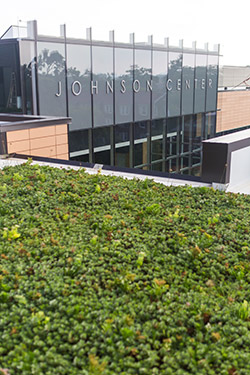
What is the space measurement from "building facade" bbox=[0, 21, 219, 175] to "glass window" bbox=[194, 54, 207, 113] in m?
0.06

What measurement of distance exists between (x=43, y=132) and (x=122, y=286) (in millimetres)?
10853

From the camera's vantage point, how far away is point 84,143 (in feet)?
64.8

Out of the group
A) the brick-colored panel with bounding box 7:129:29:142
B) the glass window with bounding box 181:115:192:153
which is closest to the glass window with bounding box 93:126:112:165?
the brick-colored panel with bounding box 7:129:29:142

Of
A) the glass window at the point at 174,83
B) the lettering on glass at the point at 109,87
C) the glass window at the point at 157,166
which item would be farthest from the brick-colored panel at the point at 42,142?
the glass window at the point at 174,83

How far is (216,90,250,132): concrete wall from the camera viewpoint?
30.8 meters

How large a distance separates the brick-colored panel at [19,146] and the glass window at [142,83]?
9295 millimetres

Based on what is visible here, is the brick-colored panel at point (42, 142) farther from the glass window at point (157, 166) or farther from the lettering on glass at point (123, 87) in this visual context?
the glass window at point (157, 166)

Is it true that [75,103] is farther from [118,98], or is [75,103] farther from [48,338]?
[48,338]

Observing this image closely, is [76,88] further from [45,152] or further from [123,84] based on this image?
[45,152]

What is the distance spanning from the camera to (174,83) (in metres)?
24.6

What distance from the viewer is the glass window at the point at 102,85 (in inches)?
777

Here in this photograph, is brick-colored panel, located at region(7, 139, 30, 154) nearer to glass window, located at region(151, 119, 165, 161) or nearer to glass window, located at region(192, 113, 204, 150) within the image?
glass window, located at region(151, 119, 165, 161)

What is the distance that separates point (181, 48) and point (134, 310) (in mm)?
22853

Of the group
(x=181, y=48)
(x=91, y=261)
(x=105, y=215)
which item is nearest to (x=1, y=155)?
(x=105, y=215)
